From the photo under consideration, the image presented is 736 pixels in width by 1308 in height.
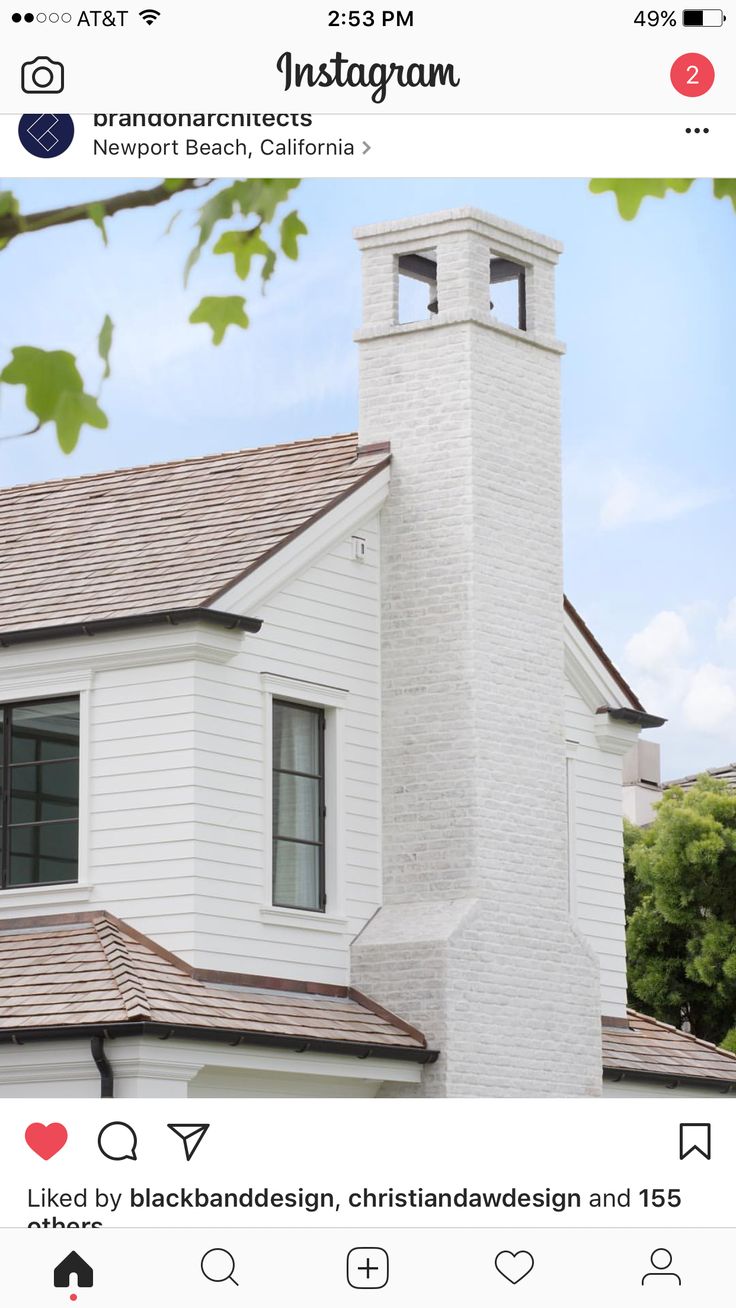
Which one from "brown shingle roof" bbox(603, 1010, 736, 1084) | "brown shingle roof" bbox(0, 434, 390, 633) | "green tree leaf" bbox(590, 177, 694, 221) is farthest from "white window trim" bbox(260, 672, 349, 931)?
"green tree leaf" bbox(590, 177, 694, 221)

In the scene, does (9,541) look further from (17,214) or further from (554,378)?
(17,214)

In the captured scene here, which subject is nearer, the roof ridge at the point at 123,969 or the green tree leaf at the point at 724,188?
the green tree leaf at the point at 724,188

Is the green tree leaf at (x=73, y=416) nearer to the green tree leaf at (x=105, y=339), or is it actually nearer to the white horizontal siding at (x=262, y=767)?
the green tree leaf at (x=105, y=339)

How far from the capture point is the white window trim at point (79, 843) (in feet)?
52.1

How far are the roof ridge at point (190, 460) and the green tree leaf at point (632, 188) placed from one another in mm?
13217

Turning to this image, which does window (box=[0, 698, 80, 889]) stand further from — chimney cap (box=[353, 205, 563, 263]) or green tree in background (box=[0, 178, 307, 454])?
green tree in background (box=[0, 178, 307, 454])

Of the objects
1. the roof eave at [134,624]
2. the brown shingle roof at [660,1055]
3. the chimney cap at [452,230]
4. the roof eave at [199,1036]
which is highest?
the chimney cap at [452,230]

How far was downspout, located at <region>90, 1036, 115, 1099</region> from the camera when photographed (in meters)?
13.8

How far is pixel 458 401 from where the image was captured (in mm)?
17469
